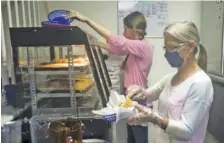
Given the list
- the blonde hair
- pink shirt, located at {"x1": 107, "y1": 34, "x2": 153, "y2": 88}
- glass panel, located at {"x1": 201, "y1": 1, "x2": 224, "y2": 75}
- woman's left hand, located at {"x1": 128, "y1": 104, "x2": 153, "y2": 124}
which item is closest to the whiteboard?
glass panel, located at {"x1": 201, "y1": 1, "x2": 224, "y2": 75}

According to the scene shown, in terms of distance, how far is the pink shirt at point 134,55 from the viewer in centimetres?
231

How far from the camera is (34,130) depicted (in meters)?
1.37

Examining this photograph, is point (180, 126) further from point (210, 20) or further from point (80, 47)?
point (210, 20)

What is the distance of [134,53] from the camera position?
2.36 m

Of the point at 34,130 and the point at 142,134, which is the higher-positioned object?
the point at 34,130

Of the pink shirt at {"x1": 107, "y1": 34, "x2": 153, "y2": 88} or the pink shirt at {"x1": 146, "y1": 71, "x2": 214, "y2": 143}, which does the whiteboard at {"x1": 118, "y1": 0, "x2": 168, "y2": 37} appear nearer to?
the pink shirt at {"x1": 107, "y1": 34, "x2": 153, "y2": 88}

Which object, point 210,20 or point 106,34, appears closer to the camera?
point 106,34

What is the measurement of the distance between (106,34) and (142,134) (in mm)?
924

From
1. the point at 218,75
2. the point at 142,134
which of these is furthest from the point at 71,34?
the point at 218,75

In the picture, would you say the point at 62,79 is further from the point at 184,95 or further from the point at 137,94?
the point at 184,95

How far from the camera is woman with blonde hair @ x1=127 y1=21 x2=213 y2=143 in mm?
1425

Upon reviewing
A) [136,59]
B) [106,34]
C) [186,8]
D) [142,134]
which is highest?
[186,8]

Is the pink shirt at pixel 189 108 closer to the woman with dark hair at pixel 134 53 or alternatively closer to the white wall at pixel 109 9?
the woman with dark hair at pixel 134 53

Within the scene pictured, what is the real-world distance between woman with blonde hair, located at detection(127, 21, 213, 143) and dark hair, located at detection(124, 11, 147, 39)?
942 millimetres
